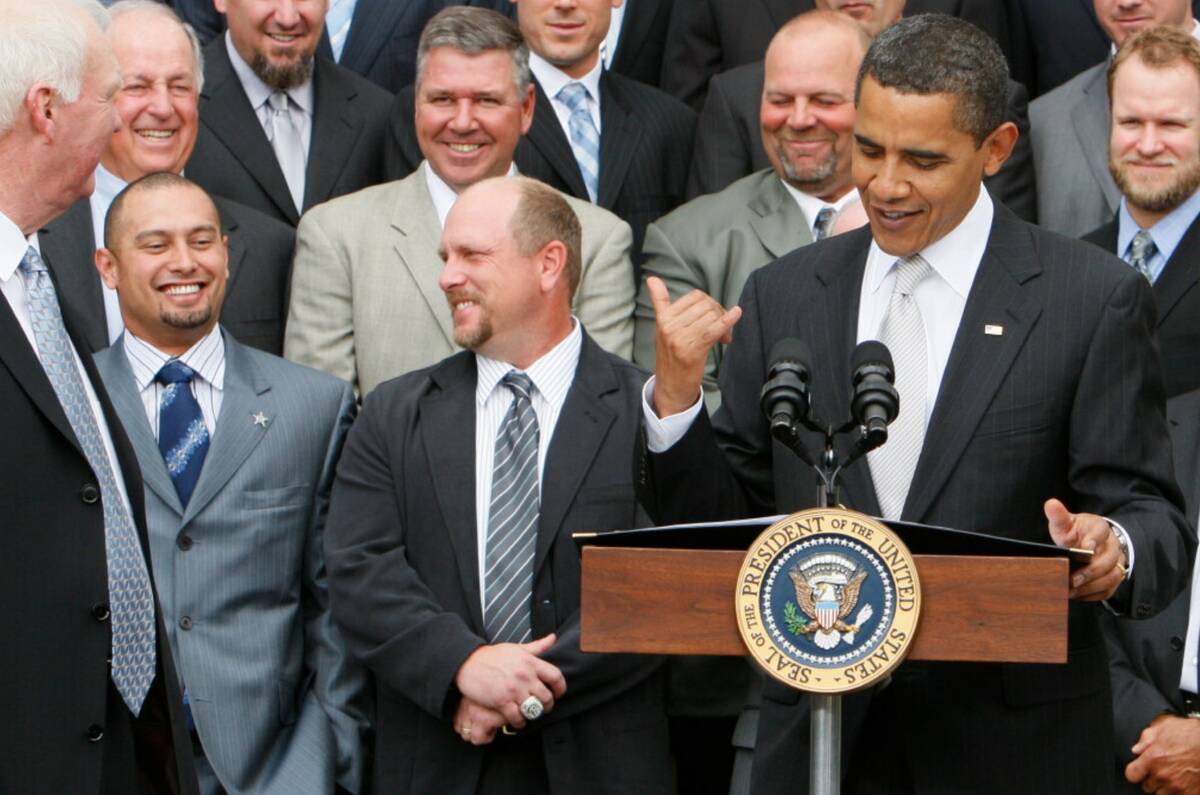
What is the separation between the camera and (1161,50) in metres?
6.37

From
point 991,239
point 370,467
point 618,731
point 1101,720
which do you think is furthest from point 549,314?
point 1101,720

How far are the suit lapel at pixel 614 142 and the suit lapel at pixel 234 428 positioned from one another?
5.24 ft

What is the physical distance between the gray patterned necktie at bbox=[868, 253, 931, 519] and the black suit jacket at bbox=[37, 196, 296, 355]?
8.59 feet

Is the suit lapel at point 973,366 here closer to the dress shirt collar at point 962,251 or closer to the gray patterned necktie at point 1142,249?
the dress shirt collar at point 962,251

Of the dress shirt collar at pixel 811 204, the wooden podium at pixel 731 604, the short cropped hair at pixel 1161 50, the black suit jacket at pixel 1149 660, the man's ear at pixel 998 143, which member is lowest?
the black suit jacket at pixel 1149 660

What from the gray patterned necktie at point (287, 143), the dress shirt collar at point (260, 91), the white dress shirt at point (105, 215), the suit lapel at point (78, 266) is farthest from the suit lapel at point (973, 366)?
the dress shirt collar at point (260, 91)

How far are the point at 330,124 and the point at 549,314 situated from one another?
5.75ft

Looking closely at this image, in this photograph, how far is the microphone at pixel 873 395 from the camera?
3.29 metres

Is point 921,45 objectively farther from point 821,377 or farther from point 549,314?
point 549,314

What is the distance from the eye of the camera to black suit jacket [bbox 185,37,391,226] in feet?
21.9

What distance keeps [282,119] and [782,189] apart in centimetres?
182

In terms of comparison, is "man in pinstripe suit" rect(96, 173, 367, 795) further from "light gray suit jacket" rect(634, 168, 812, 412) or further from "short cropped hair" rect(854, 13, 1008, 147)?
"short cropped hair" rect(854, 13, 1008, 147)

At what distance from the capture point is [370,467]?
5.28m

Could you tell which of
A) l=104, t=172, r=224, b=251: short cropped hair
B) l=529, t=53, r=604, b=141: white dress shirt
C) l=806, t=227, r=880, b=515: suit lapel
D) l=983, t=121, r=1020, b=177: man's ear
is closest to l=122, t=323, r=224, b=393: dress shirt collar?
l=104, t=172, r=224, b=251: short cropped hair
